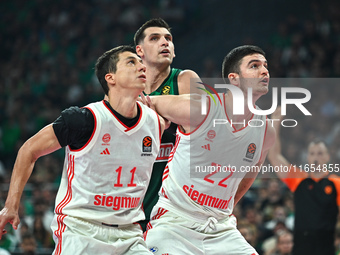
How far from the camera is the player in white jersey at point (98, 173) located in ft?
13.8

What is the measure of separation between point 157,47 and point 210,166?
5.34ft

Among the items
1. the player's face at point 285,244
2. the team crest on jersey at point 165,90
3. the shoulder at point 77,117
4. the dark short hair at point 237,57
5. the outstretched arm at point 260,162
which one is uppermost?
the dark short hair at point 237,57

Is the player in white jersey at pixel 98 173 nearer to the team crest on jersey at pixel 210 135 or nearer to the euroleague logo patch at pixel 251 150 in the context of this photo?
the team crest on jersey at pixel 210 135

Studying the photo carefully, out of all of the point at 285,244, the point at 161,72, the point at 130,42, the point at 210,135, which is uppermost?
the point at 130,42

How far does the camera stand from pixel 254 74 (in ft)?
16.9

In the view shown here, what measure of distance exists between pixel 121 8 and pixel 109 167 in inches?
478

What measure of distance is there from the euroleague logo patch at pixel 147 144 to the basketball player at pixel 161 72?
3.23 feet

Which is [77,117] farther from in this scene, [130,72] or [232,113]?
[232,113]

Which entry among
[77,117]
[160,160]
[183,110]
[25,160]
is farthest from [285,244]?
[25,160]

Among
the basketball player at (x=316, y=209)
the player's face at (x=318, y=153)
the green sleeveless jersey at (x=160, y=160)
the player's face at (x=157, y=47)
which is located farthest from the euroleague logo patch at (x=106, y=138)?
the player's face at (x=318, y=153)

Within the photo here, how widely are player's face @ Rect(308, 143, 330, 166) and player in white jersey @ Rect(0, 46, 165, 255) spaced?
3.63m

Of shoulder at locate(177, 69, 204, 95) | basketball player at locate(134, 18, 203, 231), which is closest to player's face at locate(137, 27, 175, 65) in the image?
basketball player at locate(134, 18, 203, 231)

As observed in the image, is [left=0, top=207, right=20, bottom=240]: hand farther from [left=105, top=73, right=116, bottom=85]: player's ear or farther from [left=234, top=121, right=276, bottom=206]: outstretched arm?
[left=234, top=121, right=276, bottom=206]: outstretched arm

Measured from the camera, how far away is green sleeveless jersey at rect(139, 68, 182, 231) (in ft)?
17.6
